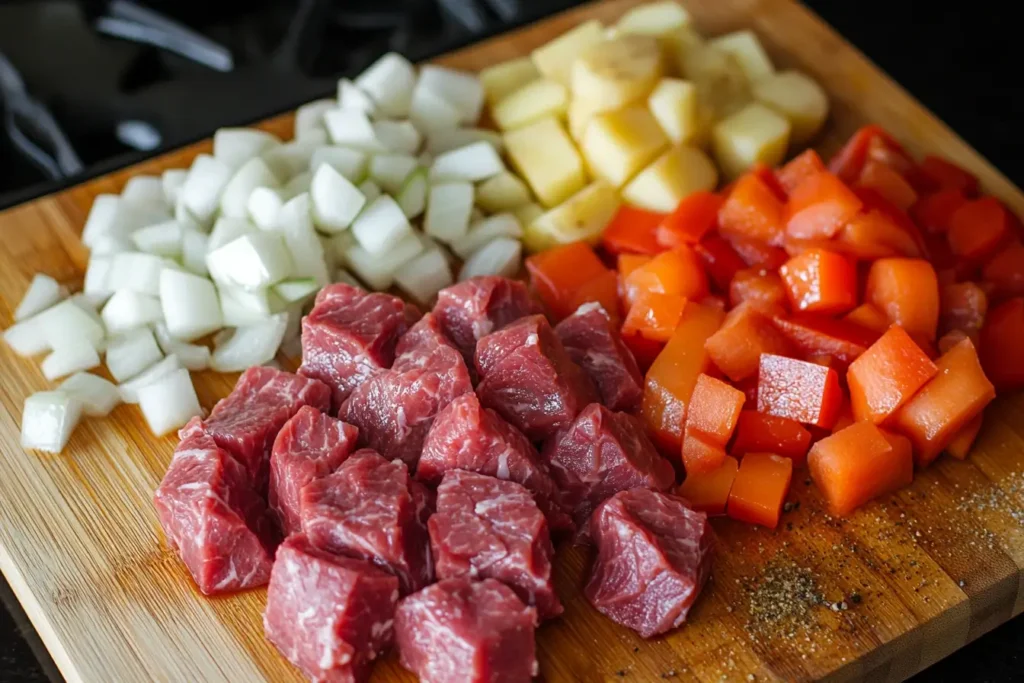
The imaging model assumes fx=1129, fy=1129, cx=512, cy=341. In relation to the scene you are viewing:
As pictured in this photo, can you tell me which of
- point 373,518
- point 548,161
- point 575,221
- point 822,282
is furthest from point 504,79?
point 373,518

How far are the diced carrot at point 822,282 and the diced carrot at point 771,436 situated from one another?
0.44m

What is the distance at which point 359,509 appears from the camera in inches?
119

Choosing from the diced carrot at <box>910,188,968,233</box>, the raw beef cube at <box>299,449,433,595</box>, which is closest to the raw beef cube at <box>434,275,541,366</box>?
the raw beef cube at <box>299,449,433,595</box>

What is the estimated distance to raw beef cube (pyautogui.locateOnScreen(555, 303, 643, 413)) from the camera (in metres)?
3.55

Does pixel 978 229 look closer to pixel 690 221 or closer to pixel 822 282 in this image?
pixel 822 282

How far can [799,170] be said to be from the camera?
13.3ft

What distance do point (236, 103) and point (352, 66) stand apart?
521mm

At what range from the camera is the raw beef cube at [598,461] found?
10.7ft

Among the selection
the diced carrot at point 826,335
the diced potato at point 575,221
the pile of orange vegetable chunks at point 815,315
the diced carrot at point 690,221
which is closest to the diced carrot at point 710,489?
the pile of orange vegetable chunks at point 815,315

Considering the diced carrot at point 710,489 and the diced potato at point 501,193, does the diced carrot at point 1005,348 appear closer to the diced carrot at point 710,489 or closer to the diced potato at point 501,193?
the diced carrot at point 710,489

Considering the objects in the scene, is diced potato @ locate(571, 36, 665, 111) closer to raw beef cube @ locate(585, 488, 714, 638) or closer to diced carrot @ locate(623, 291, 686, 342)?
diced carrot @ locate(623, 291, 686, 342)

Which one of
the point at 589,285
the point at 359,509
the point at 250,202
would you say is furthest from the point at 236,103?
the point at 359,509

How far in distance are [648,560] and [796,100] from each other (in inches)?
86.9

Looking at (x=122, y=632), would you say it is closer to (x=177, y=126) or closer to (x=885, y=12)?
(x=177, y=126)
